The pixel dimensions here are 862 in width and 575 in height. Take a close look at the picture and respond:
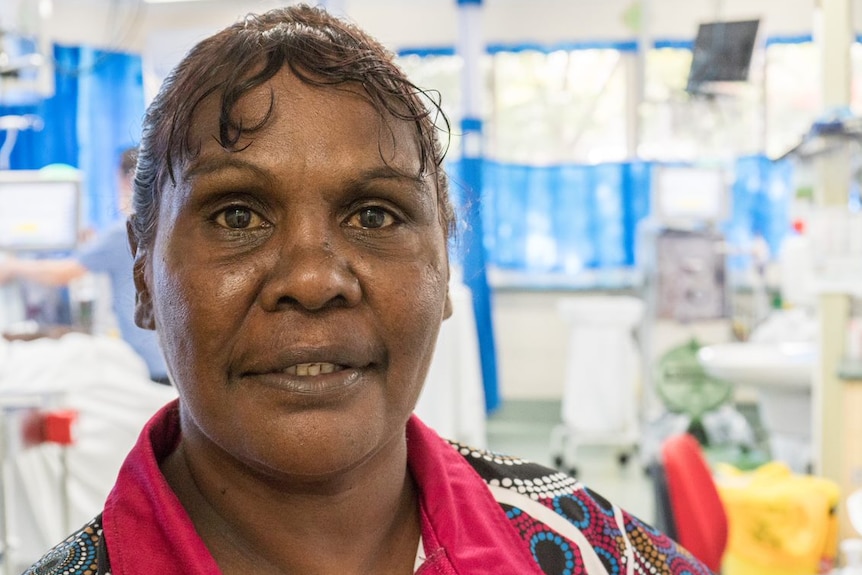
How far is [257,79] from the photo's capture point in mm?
781

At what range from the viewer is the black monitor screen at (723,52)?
8.55ft

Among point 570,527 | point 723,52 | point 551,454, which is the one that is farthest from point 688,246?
point 570,527

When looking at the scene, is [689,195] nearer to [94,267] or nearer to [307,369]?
[94,267]

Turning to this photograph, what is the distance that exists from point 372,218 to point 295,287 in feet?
0.40

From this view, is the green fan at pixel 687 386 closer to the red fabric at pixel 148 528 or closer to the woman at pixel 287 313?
the woman at pixel 287 313

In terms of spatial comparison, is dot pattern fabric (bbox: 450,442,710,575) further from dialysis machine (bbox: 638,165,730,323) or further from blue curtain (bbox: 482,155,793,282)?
blue curtain (bbox: 482,155,793,282)

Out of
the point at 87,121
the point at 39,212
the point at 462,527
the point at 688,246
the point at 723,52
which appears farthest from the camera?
the point at 87,121

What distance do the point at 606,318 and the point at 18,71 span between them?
3.24 meters

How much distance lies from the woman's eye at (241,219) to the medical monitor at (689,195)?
178 inches

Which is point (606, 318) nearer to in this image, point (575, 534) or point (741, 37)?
point (741, 37)

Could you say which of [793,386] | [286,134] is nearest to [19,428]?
[286,134]

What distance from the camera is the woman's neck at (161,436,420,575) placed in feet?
2.64

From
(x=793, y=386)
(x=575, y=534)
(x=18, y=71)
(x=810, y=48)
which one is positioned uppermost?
(x=810, y=48)

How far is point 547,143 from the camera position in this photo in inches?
→ 262
